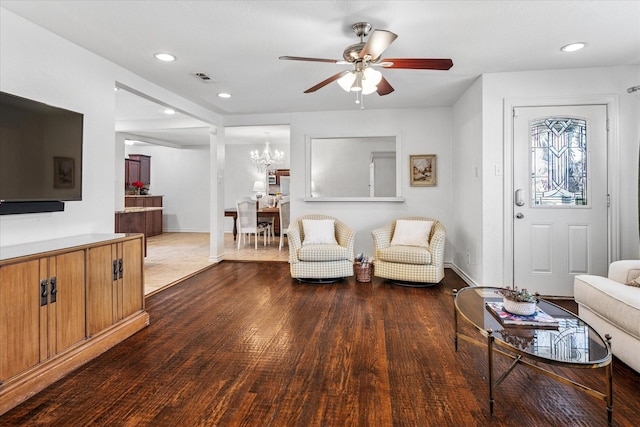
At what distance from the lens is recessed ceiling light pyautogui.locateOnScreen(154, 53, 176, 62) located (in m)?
2.99

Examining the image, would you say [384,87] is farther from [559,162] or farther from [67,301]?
[67,301]

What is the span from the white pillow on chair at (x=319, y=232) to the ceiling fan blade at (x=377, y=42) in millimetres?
2573

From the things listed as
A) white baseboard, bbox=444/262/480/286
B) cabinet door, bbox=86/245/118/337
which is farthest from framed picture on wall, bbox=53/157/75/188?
white baseboard, bbox=444/262/480/286

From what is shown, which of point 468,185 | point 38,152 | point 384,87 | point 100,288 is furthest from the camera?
point 468,185

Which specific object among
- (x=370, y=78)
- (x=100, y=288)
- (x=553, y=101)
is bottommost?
(x=100, y=288)

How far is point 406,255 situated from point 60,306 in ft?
10.5

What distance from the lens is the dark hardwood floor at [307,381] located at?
162 centimetres

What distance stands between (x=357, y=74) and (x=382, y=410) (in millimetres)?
2216

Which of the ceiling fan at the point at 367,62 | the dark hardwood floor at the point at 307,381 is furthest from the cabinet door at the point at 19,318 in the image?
the ceiling fan at the point at 367,62

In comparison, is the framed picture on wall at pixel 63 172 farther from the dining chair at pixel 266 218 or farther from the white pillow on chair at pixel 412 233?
the dining chair at pixel 266 218

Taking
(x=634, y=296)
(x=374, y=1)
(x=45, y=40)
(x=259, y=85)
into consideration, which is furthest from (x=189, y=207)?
(x=634, y=296)

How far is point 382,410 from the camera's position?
1.67m

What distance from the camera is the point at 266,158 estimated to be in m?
8.17

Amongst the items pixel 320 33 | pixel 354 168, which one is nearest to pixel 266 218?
pixel 354 168
